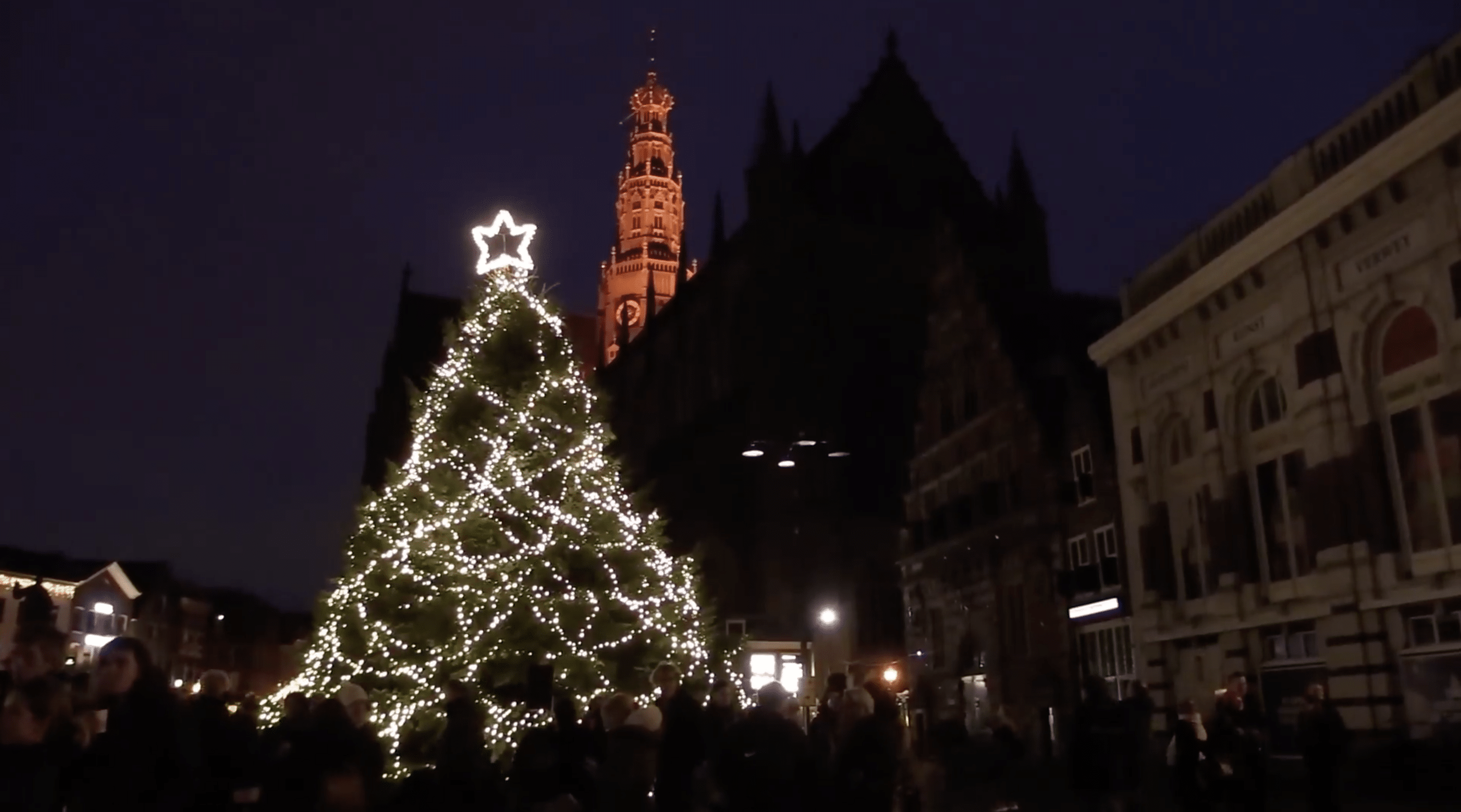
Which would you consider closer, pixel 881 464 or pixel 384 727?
pixel 384 727

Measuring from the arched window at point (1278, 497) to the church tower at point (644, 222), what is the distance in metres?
85.3

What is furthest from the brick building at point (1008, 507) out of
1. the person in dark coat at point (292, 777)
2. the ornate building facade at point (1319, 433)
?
the person in dark coat at point (292, 777)

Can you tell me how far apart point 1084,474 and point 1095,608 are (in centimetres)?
340

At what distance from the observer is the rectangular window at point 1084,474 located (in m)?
28.2

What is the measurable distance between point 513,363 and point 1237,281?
13.9 m

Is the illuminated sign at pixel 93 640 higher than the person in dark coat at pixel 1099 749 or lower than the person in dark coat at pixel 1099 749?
higher

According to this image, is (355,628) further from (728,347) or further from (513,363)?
(728,347)

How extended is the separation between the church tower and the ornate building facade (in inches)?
3266

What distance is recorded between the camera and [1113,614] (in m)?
26.7

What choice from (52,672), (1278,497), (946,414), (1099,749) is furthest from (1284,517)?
(52,672)

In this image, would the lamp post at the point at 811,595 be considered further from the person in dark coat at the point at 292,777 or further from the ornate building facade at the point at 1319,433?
the person in dark coat at the point at 292,777

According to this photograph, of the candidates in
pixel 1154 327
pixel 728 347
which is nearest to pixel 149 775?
pixel 1154 327

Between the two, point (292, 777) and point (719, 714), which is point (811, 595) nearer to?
point (719, 714)

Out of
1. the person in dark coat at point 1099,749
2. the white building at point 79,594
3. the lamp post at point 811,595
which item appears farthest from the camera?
the white building at point 79,594
